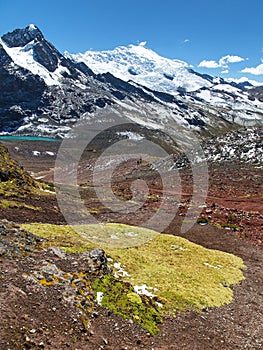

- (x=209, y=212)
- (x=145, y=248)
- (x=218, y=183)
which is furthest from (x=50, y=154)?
(x=145, y=248)

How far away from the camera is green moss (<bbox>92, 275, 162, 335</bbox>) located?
14656 millimetres

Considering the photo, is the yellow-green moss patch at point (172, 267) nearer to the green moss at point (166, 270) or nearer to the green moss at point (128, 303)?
the green moss at point (166, 270)

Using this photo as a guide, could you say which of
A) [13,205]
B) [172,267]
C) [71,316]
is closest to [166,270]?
[172,267]

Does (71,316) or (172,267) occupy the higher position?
(71,316)

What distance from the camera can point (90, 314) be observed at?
13492mm

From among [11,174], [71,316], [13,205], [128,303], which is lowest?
[128,303]

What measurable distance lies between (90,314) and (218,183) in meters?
59.6

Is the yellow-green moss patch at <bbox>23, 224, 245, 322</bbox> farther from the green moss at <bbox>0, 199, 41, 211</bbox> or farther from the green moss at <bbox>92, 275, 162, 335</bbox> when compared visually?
the green moss at <bbox>0, 199, 41, 211</bbox>

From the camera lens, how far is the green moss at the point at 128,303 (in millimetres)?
14656

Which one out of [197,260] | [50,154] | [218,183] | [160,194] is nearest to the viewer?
[197,260]

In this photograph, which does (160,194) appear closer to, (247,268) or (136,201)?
(136,201)

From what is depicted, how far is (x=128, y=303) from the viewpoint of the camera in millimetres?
15484

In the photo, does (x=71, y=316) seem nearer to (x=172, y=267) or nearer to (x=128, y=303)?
(x=128, y=303)

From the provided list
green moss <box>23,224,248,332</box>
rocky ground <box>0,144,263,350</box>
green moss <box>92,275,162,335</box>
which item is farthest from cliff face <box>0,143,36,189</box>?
green moss <box>92,275,162,335</box>
